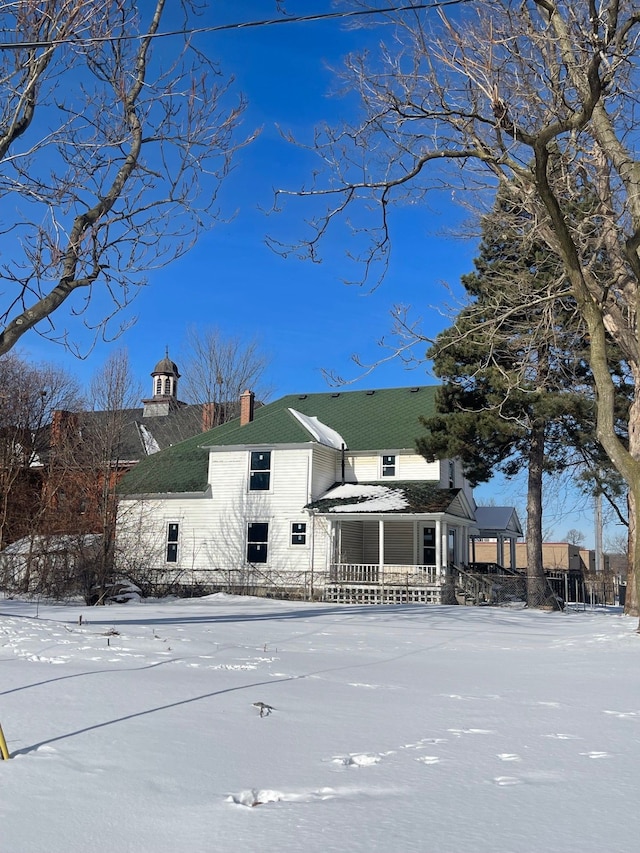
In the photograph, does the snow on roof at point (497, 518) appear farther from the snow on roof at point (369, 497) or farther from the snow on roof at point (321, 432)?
the snow on roof at point (321, 432)

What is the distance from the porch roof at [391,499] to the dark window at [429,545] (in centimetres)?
140

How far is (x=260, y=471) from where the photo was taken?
29766 mm

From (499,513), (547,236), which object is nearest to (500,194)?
(547,236)

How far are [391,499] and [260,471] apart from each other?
5456mm

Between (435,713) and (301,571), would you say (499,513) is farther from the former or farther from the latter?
(435,713)

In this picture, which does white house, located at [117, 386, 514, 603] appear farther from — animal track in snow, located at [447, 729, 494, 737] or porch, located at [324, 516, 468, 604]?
animal track in snow, located at [447, 729, 494, 737]

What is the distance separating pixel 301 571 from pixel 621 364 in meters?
12.9

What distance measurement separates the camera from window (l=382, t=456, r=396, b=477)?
2983cm

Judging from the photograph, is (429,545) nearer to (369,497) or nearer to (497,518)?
(369,497)

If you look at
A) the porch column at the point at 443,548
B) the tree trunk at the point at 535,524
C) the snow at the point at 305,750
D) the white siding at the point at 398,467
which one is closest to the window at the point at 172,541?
the white siding at the point at 398,467

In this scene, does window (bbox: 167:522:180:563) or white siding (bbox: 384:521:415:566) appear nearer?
white siding (bbox: 384:521:415:566)

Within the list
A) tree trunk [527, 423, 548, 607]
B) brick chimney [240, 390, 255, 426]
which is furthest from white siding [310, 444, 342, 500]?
tree trunk [527, 423, 548, 607]

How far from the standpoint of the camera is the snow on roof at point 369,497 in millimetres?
26953

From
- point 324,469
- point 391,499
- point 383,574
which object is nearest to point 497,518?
point 391,499
